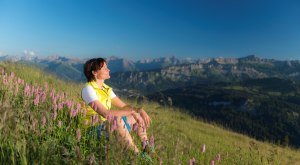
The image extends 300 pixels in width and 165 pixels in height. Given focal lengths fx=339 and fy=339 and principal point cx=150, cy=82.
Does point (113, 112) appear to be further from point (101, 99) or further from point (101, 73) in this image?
point (101, 73)

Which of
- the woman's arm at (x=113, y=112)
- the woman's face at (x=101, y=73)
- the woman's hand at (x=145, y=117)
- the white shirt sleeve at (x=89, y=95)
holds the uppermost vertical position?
the woman's face at (x=101, y=73)

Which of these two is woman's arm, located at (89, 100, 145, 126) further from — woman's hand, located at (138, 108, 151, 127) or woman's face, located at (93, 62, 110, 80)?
woman's face, located at (93, 62, 110, 80)

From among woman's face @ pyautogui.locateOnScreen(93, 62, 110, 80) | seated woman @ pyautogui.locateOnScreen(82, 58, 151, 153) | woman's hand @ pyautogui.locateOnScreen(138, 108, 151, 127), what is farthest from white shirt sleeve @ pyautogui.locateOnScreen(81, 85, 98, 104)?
woman's hand @ pyautogui.locateOnScreen(138, 108, 151, 127)

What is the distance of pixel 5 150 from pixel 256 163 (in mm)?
5345

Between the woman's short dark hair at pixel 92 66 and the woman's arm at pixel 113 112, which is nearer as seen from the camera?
the woman's arm at pixel 113 112

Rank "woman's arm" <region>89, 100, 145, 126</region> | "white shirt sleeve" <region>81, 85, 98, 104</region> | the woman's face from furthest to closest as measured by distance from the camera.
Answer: the woman's face < "white shirt sleeve" <region>81, 85, 98, 104</region> < "woman's arm" <region>89, 100, 145, 126</region>

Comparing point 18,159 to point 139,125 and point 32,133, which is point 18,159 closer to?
point 32,133

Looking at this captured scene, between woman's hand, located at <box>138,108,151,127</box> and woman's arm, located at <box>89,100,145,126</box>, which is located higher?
woman's arm, located at <box>89,100,145,126</box>

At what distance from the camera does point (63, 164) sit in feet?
12.9

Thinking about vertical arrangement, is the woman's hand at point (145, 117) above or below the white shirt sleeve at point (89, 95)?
below

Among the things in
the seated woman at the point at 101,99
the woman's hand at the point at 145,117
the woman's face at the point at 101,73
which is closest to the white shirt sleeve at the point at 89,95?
the seated woman at the point at 101,99

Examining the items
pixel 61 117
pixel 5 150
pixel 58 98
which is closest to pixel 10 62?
pixel 58 98

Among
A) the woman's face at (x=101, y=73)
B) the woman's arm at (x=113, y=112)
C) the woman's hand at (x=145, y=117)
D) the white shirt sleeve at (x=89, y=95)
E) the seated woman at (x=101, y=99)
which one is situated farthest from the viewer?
the woman's face at (x=101, y=73)

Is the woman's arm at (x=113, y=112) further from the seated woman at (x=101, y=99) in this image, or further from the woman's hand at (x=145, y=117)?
the woman's hand at (x=145, y=117)
